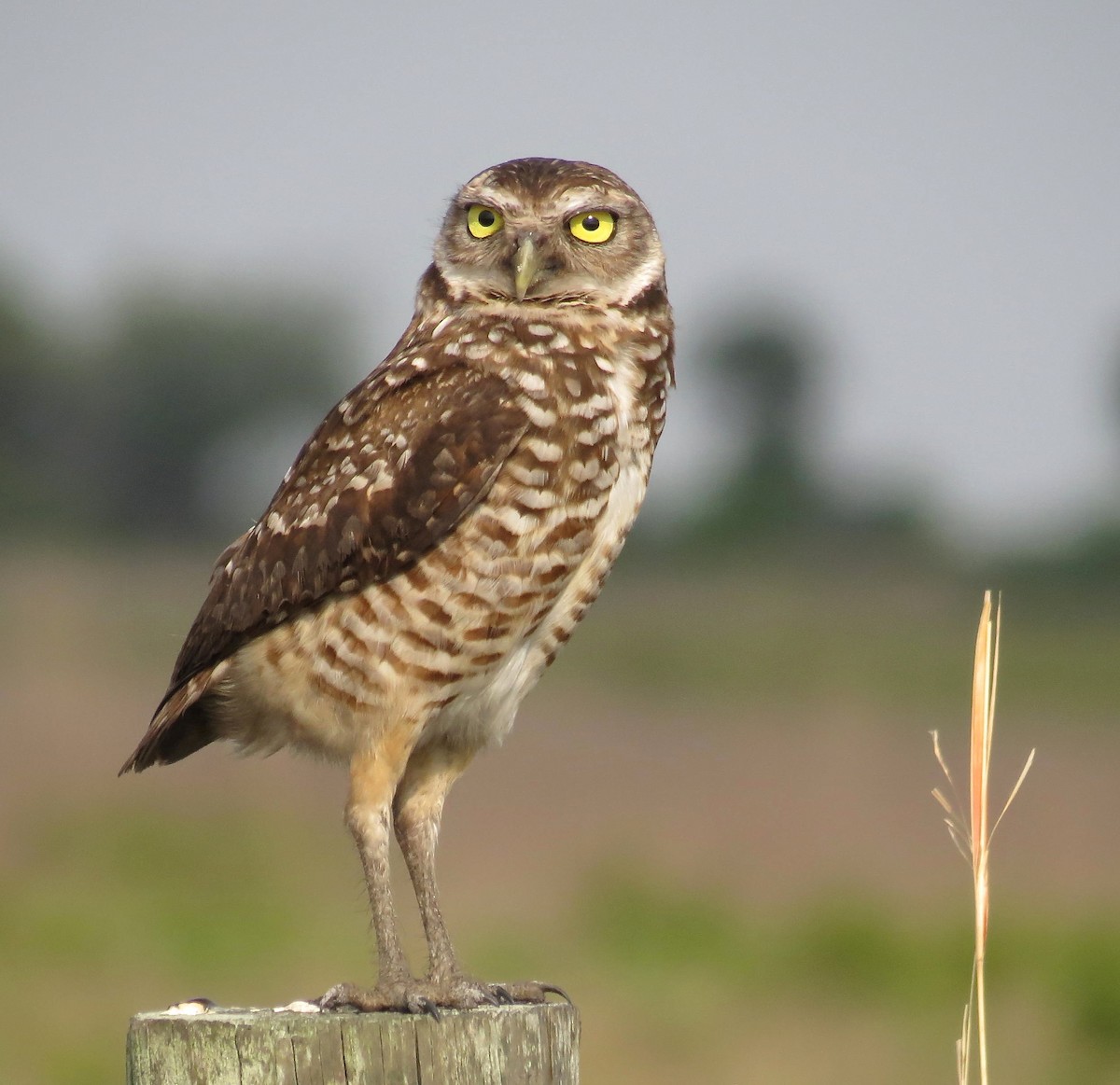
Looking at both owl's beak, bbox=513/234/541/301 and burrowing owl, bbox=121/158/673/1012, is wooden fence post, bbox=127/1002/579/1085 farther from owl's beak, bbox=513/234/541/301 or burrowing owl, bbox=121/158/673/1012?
owl's beak, bbox=513/234/541/301

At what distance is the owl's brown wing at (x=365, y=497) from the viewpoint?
361cm

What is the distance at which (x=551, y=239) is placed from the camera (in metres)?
3.98

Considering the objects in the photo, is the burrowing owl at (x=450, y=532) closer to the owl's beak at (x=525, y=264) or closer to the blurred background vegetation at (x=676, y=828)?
the owl's beak at (x=525, y=264)

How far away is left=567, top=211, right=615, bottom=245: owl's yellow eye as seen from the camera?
4031 millimetres

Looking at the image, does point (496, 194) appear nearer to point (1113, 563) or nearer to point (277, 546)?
point (277, 546)

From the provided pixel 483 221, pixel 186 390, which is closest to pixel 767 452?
pixel 186 390

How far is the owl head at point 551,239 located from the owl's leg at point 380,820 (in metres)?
1.03

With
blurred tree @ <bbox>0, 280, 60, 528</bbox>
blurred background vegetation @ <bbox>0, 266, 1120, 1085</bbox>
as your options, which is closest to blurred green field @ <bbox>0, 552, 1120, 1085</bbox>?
blurred background vegetation @ <bbox>0, 266, 1120, 1085</bbox>

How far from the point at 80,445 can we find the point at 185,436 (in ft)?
5.94

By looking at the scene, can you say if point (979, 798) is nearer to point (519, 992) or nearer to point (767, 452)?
point (519, 992)

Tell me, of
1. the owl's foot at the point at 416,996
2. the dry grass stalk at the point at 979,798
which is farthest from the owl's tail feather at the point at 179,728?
the dry grass stalk at the point at 979,798

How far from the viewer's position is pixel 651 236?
13.6ft

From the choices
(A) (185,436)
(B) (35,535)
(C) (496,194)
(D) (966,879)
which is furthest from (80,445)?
(C) (496,194)

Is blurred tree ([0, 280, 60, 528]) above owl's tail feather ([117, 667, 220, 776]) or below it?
below
